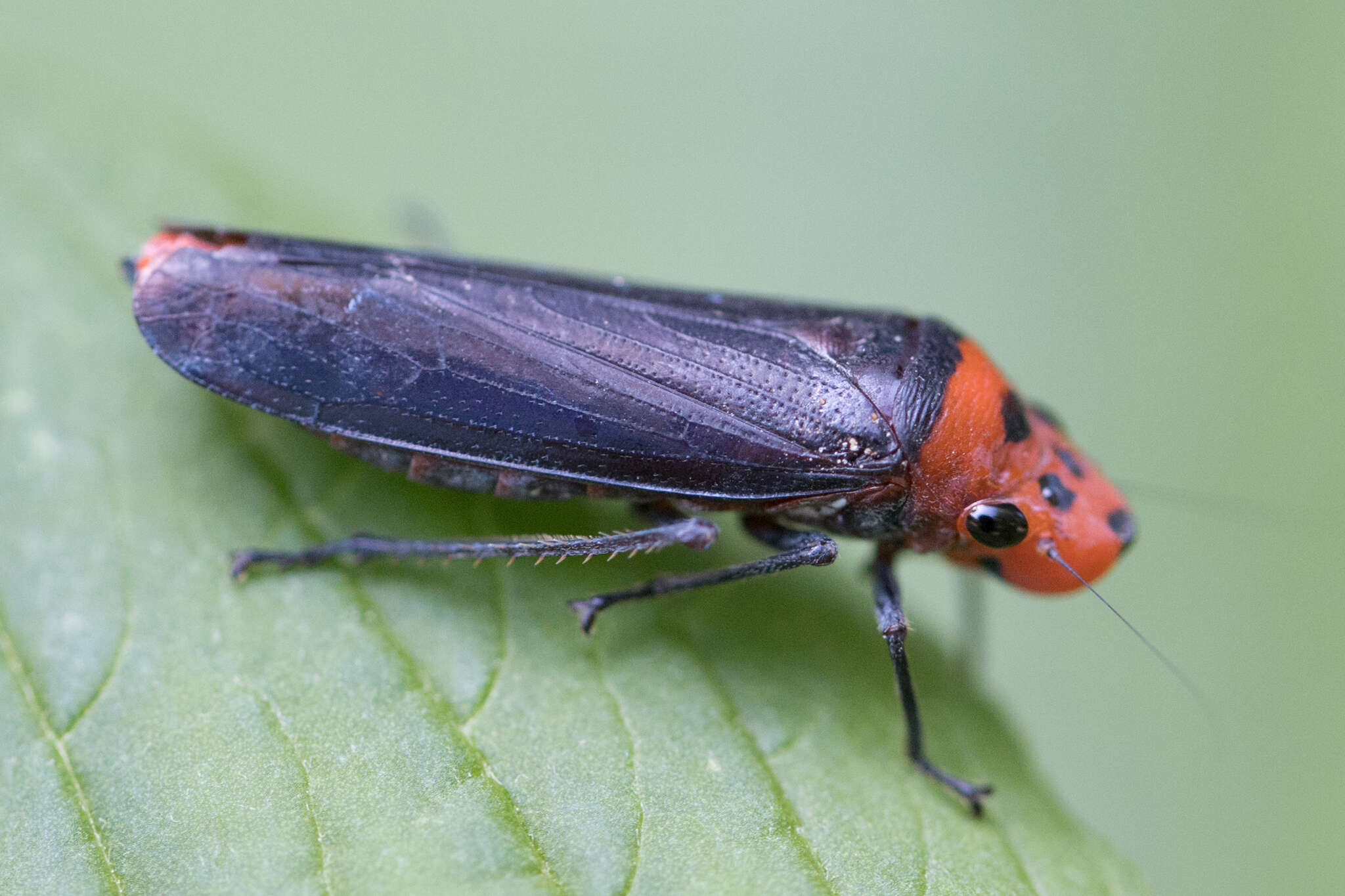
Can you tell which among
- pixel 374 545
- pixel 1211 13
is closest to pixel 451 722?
pixel 374 545

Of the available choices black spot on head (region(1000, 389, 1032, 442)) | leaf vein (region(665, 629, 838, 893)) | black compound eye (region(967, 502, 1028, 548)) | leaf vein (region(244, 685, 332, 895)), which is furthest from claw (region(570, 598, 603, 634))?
black spot on head (region(1000, 389, 1032, 442))

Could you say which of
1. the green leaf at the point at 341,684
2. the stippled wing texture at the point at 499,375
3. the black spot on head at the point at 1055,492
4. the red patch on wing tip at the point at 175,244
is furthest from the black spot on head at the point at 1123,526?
the red patch on wing tip at the point at 175,244

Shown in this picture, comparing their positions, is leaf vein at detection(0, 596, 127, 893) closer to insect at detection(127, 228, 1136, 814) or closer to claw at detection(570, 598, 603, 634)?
insect at detection(127, 228, 1136, 814)

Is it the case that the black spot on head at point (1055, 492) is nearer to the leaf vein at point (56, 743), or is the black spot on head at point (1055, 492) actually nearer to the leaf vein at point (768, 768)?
the leaf vein at point (768, 768)

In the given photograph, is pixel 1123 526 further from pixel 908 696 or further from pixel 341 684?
pixel 341 684

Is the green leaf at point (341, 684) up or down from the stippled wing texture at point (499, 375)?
down

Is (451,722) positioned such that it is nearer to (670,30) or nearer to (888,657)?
(888,657)

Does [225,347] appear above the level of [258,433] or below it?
above

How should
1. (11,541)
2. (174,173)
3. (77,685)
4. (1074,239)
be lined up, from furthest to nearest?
(1074,239), (174,173), (11,541), (77,685)

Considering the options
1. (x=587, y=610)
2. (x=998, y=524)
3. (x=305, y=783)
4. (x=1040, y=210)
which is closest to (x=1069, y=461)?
(x=998, y=524)
